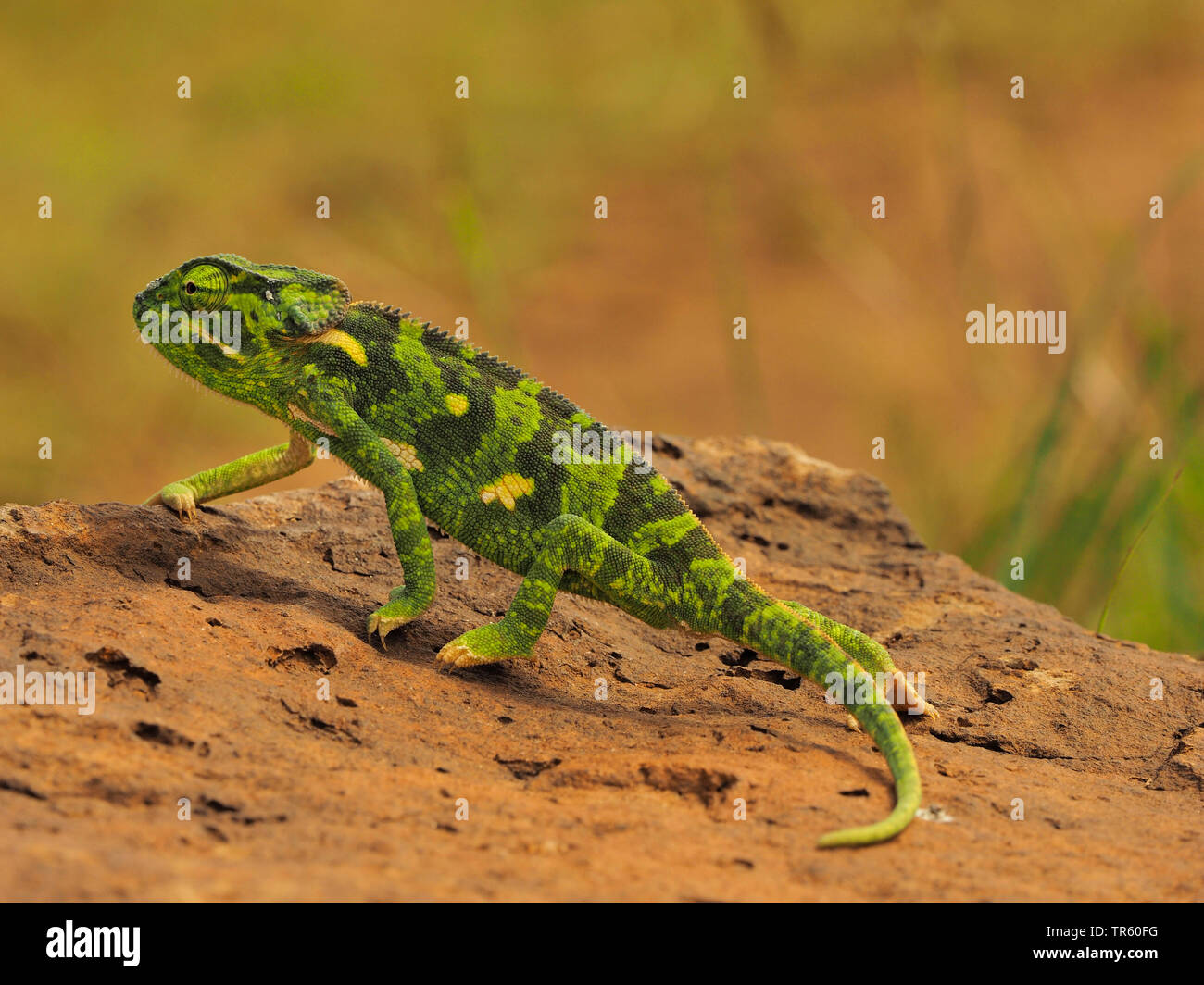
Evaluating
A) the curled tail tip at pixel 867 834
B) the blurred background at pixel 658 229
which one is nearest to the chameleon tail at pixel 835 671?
the curled tail tip at pixel 867 834

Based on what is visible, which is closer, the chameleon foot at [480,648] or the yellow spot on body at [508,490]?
the chameleon foot at [480,648]

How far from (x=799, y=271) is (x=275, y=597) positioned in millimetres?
10100

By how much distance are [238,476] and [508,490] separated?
1162 millimetres

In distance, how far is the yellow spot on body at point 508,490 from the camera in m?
4.26

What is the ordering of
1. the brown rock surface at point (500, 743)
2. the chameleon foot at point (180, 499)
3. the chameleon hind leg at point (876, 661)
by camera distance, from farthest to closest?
the chameleon foot at point (180, 499) < the chameleon hind leg at point (876, 661) < the brown rock surface at point (500, 743)

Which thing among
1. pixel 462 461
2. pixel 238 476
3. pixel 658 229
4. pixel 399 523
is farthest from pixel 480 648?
pixel 658 229

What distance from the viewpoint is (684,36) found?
11383 millimetres

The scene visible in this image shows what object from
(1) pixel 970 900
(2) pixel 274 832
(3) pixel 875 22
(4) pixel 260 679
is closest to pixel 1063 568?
(1) pixel 970 900

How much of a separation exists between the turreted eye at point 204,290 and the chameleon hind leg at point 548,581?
54.6 inches

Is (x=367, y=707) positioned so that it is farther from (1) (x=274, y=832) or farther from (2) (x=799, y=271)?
(2) (x=799, y=271)

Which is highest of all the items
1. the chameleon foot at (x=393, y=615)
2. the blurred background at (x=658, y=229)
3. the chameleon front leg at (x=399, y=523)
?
the blurred background at (x=658, y=229)

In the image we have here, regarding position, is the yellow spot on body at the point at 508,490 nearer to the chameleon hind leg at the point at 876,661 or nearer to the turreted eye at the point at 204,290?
the chameleon hind leg at the point at 876,661

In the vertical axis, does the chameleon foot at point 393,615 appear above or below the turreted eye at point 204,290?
below

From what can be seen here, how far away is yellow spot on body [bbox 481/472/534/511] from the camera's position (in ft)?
14.0
